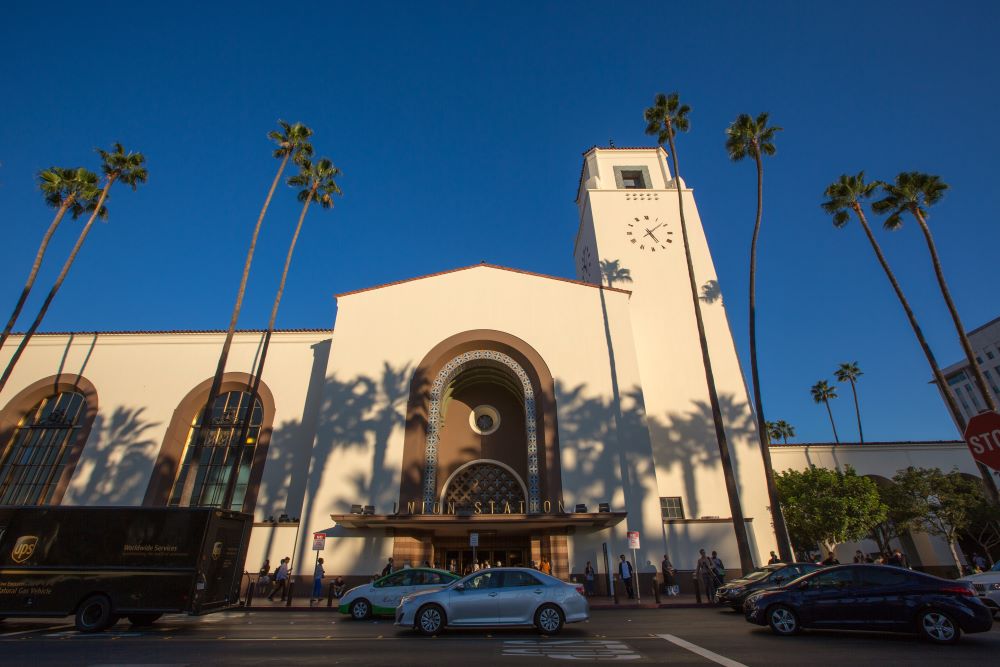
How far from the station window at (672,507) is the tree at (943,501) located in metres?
13.7

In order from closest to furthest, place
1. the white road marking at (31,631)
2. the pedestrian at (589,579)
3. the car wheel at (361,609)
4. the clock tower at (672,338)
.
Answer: the white road marking at (31,631)
the car wheel at (361,609)
the pedestrian at (589,579)
the clock tower at (672,338)

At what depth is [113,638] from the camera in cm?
950

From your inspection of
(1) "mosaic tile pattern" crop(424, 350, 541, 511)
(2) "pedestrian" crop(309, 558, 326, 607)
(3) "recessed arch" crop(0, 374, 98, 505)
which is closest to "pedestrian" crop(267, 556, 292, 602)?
(2) "pedestrian" crop(309, 558, 326, 607)

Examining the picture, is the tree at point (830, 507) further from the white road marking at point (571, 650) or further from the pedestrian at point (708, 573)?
the white road marking at point (571, 650)

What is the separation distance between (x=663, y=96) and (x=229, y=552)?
89.1 feet

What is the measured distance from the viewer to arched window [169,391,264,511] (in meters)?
22.7

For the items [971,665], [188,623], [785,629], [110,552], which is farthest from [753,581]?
[110,552]

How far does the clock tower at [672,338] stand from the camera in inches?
852

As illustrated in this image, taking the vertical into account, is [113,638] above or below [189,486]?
below

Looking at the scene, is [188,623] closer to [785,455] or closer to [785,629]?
[785,629]

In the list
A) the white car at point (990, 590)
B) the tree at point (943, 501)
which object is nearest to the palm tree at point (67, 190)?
the white car at point (990, 590)

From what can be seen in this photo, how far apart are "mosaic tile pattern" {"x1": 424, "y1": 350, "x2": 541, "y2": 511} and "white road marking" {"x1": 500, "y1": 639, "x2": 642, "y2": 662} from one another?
1167 cm

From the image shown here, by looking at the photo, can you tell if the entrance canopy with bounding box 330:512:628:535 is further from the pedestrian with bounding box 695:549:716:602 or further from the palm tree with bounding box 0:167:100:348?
the palm tree with bounding box 0:167:100:348

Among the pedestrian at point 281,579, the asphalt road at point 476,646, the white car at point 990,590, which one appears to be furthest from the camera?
the pedestrian at point 281,579
